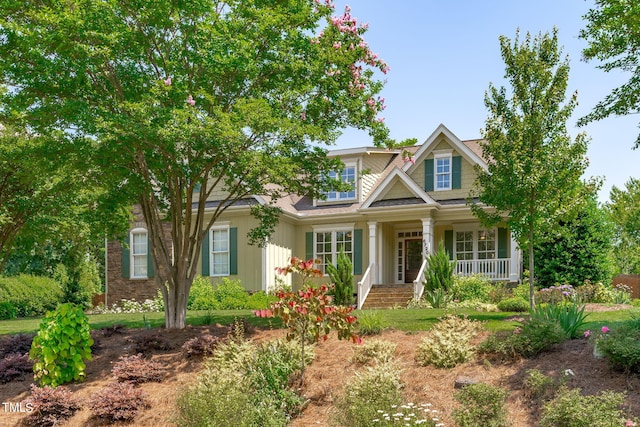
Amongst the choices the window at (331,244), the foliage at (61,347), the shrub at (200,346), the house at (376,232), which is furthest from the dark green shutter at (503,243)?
the foliage at (61,347)

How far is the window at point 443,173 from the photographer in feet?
70.4

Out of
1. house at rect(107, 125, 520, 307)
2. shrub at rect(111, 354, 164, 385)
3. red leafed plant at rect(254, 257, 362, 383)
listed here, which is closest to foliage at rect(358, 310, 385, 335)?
red leafed plant at rect(254, 257, 362, 383)

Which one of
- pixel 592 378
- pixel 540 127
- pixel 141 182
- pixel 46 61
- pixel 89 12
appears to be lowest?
pixel 592 378

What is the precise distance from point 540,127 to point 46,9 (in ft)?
28.4

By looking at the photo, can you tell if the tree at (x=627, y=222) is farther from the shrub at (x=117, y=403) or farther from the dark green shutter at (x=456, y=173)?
the shrub at (x=117, y=403)

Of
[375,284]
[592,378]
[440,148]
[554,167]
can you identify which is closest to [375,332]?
[592,378]

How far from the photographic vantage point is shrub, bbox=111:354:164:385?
9.84m

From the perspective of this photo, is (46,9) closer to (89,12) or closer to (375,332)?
(89,12)

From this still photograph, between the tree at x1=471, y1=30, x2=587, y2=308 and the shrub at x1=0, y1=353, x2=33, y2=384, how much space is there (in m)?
8.62

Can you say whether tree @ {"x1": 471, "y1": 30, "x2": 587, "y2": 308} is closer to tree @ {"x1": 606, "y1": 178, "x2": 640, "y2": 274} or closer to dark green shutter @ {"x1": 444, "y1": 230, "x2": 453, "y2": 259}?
dark green shutter @ {"x1": 444, "y1": 230, "x2": 453, "y2": 259}

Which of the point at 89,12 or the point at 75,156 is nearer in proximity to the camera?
the point at 89,12

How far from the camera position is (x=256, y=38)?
37.8 ft

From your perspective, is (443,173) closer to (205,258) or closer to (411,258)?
(411,258)

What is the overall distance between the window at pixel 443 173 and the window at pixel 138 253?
34.5ft
